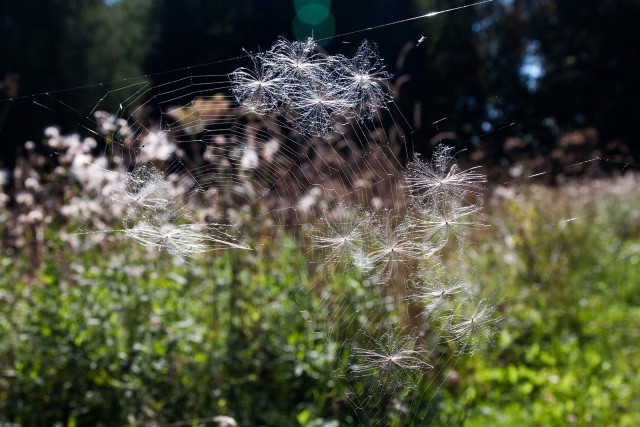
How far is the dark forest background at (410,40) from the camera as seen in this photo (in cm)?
1432

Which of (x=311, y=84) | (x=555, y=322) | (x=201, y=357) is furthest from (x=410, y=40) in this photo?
(x=311, y=84)

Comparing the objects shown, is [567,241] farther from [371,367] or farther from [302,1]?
[302,1]

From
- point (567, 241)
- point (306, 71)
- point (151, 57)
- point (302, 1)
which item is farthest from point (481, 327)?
point (151, 57)

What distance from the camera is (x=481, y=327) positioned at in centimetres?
131

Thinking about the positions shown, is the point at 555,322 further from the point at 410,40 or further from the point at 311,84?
the point at 410,40

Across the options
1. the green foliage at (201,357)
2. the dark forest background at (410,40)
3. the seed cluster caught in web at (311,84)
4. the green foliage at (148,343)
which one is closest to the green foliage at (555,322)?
the green foliage at (201,357)

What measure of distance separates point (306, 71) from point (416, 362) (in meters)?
0.67

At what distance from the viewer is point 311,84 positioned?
1276 millimetres

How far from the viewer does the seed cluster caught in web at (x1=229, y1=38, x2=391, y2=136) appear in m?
1.27

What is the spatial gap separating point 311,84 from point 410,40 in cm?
1299

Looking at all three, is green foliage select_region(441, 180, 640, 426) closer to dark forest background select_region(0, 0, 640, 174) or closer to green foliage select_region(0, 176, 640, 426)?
green foliage select_region(0, 176, 640, 426)

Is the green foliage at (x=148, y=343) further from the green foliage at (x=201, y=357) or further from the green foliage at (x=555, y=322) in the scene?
the green foliage at (x=555, y=322)

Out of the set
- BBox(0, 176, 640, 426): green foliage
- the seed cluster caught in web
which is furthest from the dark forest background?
the seed cluster caught in web

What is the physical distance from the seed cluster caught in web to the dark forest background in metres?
11.1
